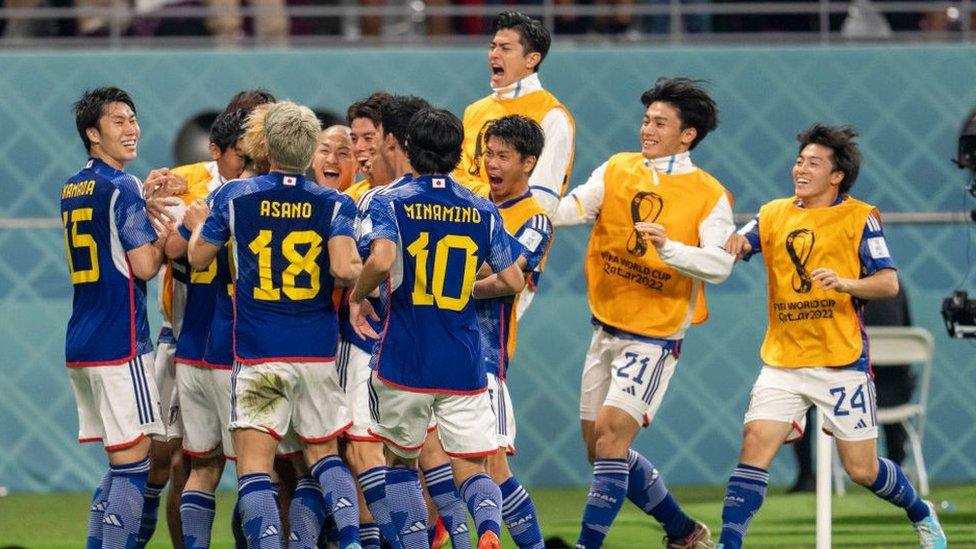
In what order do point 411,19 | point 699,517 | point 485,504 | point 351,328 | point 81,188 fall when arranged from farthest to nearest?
point 411,19, point 699,517, point 351,328, point 81,188, point 485,504

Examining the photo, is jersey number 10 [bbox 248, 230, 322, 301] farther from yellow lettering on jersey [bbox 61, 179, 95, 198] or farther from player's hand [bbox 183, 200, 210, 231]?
yellow lettering on jersey [bbox 61, 179, 95, 198]

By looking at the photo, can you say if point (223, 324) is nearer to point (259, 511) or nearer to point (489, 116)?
point (259, 511)

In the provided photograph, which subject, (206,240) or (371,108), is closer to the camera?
(206,240)

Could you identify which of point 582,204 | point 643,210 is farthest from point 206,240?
point 643,210

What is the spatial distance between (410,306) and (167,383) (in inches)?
57.5

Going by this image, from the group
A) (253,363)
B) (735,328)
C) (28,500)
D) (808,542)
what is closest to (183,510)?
(253,363)

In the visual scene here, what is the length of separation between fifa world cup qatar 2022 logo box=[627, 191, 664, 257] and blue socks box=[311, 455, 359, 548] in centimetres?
191

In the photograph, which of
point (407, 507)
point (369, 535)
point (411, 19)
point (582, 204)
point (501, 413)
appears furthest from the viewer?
point (411, 19)

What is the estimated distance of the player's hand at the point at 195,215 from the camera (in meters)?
6.80

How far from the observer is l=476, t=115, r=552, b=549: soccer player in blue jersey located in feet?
23.6

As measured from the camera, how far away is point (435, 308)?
6641 mm

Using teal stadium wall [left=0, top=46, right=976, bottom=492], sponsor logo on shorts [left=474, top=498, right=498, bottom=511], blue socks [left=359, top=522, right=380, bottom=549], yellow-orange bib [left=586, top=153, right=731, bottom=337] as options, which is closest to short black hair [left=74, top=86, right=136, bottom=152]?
blue socks [left=359, top=522, right=380, bottom=549]

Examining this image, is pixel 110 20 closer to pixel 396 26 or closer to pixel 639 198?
pixel 396 26

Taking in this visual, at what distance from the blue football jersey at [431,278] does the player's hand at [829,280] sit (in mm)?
1565
